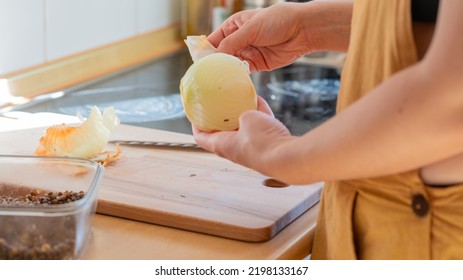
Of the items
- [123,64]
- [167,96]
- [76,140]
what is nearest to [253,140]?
[76,140]

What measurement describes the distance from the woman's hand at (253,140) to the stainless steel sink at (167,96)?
0.73 metres

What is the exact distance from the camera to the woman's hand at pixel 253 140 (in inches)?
33.0

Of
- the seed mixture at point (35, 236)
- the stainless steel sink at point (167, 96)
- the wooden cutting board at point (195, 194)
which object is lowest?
the stainless steel sink at point (167, 96)

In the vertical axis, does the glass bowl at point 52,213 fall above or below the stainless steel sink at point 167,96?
above

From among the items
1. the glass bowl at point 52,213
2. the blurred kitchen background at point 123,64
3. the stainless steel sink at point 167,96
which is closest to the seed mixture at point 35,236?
the glass bowl at point 52,213

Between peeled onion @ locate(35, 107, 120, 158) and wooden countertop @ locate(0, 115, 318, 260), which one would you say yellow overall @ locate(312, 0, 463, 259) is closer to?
wooden countertop @ locate(0, 115, 318, 260)

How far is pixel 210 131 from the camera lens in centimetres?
100

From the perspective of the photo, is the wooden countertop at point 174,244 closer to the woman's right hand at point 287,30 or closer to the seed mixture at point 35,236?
the seed mixture at point 35,236

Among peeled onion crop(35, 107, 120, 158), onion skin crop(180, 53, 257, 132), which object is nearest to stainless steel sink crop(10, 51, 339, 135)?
peeled onion crop(35, 107, 120, 158)

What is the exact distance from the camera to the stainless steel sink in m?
1.71

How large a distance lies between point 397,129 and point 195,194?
1.30 ft
